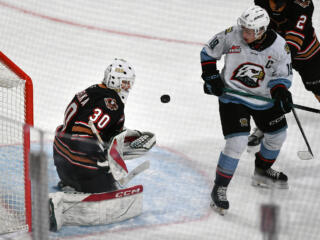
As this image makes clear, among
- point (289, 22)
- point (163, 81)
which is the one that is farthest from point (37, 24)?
point (289, 22)

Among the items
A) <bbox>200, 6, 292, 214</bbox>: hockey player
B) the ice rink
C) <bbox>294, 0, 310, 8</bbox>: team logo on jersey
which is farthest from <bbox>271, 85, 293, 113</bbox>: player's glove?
<bbox>294, 0, 310, 8</bbox>: team logo on jersey

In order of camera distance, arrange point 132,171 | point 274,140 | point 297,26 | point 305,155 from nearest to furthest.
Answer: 1. point 132,171
2. point 274,140
3. point 297,26
4. point 305,155

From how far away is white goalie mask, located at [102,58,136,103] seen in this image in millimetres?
2650

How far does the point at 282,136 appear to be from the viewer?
3.02 metres

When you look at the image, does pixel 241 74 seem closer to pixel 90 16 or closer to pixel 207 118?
pixel 207 118

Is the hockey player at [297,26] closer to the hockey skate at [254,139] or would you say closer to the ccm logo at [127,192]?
the hockey skate at [254,139]

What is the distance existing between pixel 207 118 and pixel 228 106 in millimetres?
1111

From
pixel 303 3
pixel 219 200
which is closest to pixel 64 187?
pixel 219 200

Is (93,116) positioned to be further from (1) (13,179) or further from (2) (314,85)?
(2) (314,85)

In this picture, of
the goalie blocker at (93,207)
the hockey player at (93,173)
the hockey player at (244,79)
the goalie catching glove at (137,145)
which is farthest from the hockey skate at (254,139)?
the goalie blocker at (93,207)

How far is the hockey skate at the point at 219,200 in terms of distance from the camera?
2.70 meters

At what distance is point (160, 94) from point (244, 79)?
1.43 m

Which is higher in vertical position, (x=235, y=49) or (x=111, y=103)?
(x=235, y=49)

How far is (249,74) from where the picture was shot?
9.37ft
